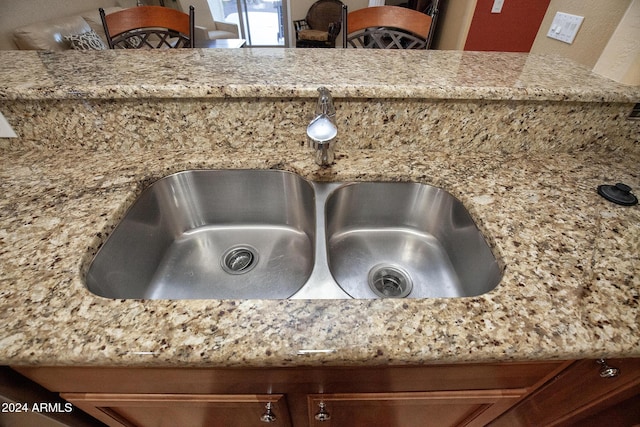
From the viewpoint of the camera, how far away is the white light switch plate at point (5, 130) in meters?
0.71

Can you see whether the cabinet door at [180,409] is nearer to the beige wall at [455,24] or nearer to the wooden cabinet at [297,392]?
the wooden cabinet at [297,392]

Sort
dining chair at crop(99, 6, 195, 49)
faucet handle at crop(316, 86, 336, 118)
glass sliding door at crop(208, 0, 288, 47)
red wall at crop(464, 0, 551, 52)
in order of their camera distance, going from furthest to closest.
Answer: glass sliding door at crop(208, 0, 288, 47) → red wall at crop(464, 0, 551, 52) → dining chair at crop(99, 6, 195, 49) → faucet handle at crop(316, 86, 336, 118)

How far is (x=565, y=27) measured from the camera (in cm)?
180

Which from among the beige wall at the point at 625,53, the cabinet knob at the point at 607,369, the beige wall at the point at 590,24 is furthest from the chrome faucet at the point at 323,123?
the beige wall at the point at 590,24

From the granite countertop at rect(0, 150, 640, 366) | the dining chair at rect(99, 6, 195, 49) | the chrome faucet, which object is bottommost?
the granite countertop at rect(0, 150, 640, 366)

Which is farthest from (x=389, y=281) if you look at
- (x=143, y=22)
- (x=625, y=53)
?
(x=143, y=22)

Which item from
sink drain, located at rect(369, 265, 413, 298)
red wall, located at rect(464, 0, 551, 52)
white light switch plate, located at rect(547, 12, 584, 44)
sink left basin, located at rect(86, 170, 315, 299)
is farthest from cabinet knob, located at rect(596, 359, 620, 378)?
red wall, located at rect(464, 0, 551, 52)

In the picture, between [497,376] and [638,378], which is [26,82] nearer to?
[497,376]

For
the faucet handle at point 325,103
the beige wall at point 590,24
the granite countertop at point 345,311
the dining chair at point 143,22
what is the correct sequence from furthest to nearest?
1. the beige wall at point 590,24
2. the dining chair at point 143,22
3. the faucet handle at point 325,103
4. the granite countertop at point 345,311

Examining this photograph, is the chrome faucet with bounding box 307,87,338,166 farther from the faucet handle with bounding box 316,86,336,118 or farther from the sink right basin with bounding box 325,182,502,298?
the sink right basin with bounding box 325,182,502,298

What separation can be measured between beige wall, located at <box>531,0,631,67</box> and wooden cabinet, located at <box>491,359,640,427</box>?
189 centimetres

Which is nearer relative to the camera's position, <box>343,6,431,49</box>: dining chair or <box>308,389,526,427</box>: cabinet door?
<box>308,389,526,427</box>: cabinet door

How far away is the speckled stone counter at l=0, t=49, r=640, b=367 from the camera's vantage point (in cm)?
39

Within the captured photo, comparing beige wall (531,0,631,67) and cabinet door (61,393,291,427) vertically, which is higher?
beige wall (531,0,631,67)
